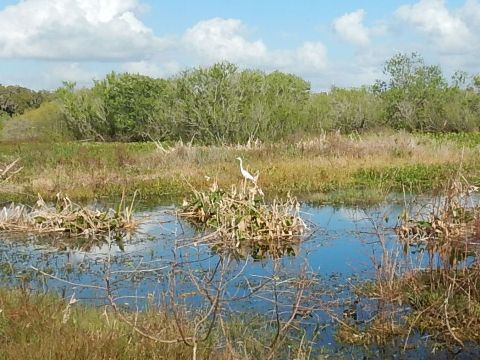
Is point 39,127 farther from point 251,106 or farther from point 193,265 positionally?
point 193,265

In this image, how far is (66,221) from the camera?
44.5 ft

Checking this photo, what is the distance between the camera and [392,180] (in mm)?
19531

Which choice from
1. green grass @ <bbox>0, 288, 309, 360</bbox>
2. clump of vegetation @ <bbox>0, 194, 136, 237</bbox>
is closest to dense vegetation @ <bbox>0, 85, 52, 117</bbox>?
clump of vegetation @ <bbox>0, 194, 136, 237</bbox>

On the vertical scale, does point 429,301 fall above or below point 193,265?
above

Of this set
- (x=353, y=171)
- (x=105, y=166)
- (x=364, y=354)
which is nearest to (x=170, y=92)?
(x=105, y=166)

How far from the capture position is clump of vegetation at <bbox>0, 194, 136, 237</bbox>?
1352cm

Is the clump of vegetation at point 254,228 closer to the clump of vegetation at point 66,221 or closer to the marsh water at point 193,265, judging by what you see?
the marsh water at point 193,265

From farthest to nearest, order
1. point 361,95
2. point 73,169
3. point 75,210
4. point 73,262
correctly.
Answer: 1. point 361,95
2. point 73,169
3. point 75,210
4. point 73,262

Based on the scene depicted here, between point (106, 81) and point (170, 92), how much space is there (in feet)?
37.0

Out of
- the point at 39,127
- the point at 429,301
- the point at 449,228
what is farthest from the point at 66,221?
the point at 39,127

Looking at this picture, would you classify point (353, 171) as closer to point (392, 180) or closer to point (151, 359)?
point (392, 180)

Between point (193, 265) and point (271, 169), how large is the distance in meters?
10.2

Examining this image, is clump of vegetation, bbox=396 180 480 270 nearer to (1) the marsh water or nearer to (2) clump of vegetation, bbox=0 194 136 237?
(1) the marsh water

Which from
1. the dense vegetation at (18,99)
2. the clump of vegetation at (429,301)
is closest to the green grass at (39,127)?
the dense vegetation at (18,99)
